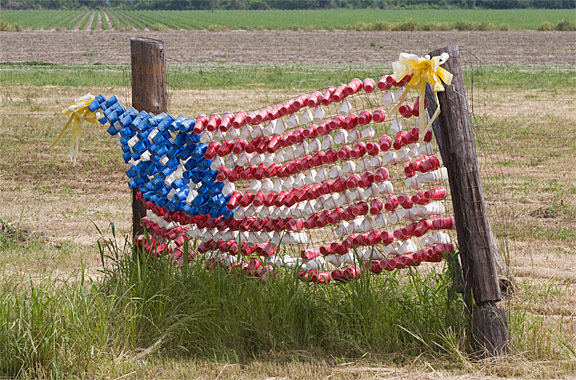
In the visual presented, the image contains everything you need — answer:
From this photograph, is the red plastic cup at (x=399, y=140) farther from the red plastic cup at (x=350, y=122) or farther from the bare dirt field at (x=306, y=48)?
the bare dirt field at (x=306, y=48)

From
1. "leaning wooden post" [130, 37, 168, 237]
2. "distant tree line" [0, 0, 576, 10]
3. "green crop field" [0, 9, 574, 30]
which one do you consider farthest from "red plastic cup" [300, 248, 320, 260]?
"distant tree line" [0, 0, 576, 10]

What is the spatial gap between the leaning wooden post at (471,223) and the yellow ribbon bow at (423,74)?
8 cm

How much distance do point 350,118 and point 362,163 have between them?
11.1 inches

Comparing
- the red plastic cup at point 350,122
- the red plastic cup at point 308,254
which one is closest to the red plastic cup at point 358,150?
the red plastic cup at point 350,122

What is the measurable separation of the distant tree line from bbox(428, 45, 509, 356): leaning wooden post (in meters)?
119

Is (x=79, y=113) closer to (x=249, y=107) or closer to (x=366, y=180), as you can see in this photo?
(x=366, y=180)

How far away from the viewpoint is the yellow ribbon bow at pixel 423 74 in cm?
400

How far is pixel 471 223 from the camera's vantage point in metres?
4.05

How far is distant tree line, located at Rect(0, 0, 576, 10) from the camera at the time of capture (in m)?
119

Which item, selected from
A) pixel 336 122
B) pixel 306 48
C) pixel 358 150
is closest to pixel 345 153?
pixel 358 150

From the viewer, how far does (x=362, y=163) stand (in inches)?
173

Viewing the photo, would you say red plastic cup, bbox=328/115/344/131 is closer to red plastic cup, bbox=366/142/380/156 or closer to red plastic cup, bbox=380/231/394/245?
red plastic cup, bbox=366/142/380/156

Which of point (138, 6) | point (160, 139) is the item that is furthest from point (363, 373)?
point (138, 6)

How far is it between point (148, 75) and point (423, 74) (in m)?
1.91
